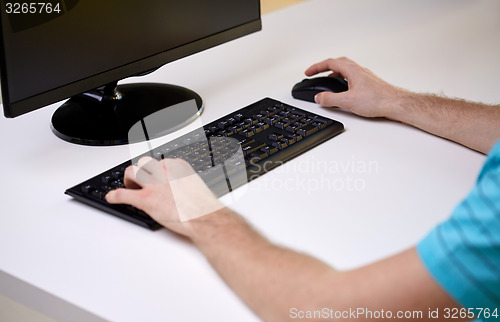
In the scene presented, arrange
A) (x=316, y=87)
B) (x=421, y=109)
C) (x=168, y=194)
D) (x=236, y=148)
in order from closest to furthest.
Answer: (x=168, y=194) < (x=236, y=148) < (x=421, y=109) < (x=316, y=87)

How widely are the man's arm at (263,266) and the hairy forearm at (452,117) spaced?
45 cm

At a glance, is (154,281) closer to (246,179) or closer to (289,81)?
(246,179)

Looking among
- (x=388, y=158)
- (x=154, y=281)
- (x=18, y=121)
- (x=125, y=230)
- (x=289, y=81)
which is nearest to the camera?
(x=154, y=281)

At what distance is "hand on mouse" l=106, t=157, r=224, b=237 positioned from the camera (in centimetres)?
83

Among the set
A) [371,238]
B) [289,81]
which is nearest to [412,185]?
[371,238]

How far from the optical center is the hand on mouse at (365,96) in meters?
1.16

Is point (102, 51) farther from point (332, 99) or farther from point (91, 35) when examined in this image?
point (332, 99)

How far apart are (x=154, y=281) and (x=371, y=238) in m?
0.28

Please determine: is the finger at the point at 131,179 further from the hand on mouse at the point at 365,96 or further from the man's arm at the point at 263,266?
the hand on mouse at the point at 365,96

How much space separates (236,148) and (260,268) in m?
0.31

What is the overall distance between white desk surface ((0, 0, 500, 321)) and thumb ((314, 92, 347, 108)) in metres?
0.02

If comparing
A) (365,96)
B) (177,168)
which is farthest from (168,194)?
(365,96)

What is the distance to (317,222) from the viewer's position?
33.2 inches

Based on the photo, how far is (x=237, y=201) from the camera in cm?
90
